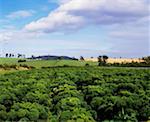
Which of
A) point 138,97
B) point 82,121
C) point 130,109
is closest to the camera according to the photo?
point 82,121

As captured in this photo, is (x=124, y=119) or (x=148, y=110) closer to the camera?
(x=124, y=119)

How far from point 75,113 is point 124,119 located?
3.92 metres

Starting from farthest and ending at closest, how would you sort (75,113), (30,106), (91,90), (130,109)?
(91,90) < (130,109) < (30,106) < (75,113)

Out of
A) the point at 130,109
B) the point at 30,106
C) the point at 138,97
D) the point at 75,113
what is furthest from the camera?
the point at 138,97

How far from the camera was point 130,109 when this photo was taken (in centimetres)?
3506

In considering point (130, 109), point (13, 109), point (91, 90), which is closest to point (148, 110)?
point (130, 109)

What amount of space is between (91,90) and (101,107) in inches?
271

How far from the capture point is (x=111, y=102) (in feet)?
121

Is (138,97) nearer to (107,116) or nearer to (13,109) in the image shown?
(107,116)

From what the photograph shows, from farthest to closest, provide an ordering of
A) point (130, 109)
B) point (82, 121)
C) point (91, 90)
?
point (91, 90), point (130, 109), point (82, 121)

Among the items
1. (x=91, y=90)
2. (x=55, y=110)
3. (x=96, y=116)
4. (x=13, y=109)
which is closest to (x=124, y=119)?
(x=96, y=116)

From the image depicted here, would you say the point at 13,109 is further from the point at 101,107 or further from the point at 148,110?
the point at 148,110

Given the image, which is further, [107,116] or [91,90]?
[91,90]

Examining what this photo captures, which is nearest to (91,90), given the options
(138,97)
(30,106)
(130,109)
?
(138,97)
